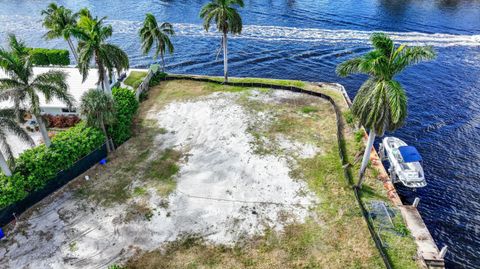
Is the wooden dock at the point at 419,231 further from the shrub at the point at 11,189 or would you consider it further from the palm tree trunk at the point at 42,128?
the shrub at the point at 11,189

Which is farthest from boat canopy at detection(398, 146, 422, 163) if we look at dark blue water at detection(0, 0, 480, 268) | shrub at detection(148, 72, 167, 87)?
shrub at detection(148, 72, 167, 87)

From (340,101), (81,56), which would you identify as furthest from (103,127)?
(340,101)

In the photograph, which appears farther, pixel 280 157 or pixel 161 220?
pixel 280 157

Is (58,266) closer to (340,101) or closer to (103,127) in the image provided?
(103,127)

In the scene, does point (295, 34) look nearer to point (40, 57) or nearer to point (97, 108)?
point (40, 57)

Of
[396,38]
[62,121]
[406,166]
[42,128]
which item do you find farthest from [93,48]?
[396,38]

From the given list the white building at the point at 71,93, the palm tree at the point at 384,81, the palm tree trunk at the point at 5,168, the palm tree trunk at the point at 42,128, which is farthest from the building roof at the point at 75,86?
the palm tree at the point at 384,81

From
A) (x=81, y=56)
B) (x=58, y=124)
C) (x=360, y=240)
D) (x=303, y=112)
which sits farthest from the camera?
(x=303, y=112)
